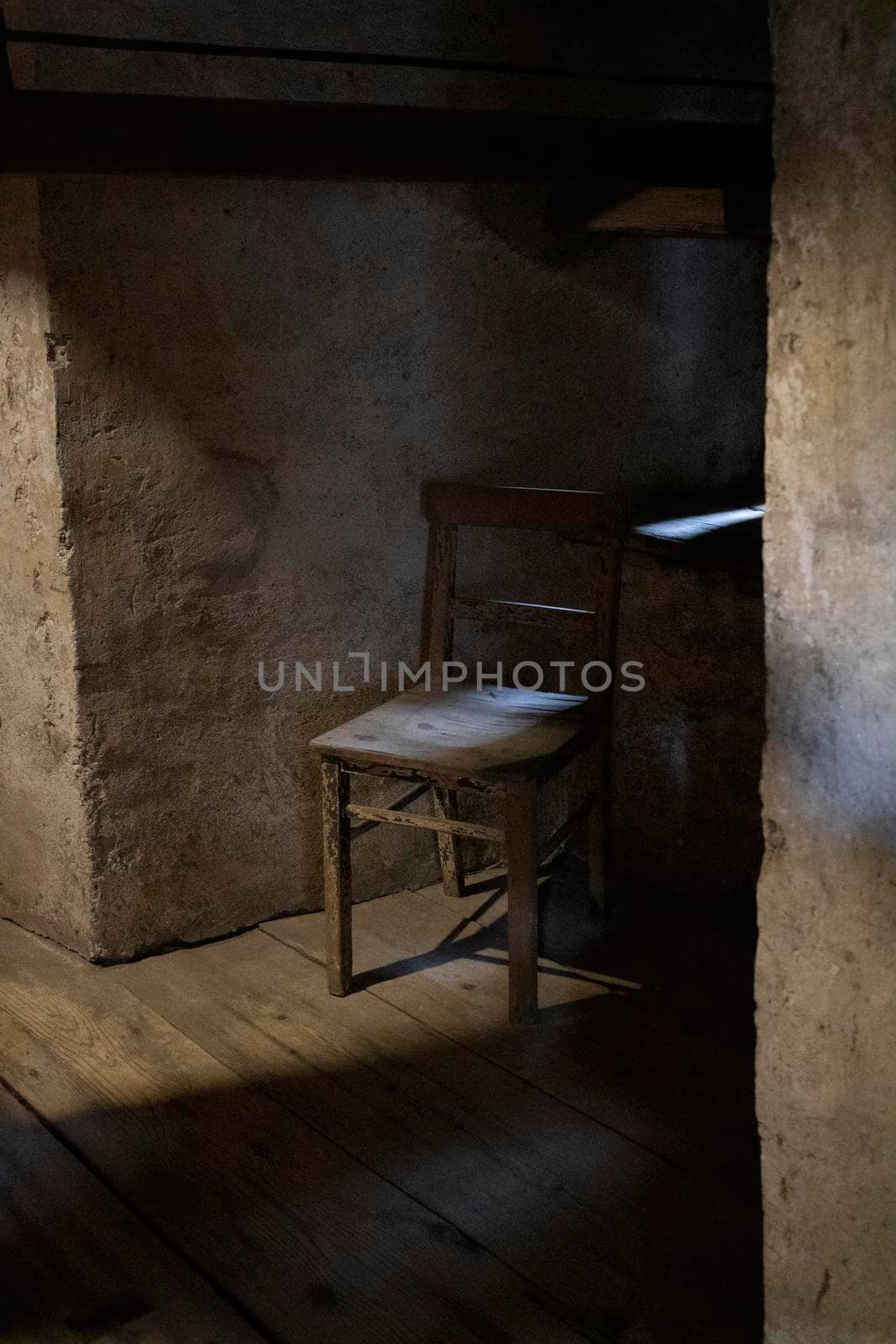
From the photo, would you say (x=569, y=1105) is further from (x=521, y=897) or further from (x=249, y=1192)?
(x=249, y=1192)

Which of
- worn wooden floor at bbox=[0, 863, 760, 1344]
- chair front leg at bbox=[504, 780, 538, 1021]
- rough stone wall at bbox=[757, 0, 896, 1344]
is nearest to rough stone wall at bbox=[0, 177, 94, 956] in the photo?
worn wooden floor at bbox=[0, 863, 760, 1344]

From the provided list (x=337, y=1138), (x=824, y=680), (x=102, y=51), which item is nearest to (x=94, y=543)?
(x=102, y=51)

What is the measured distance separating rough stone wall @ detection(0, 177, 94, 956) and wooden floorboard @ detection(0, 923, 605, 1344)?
279mm

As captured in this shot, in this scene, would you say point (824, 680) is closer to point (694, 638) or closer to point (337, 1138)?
point (337, 1138)

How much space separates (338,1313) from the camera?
173 centimetres

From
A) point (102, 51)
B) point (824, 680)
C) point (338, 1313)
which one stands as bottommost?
point (338, 1313)

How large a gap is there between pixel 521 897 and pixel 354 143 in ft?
4.37

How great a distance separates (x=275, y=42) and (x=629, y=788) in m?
1.80

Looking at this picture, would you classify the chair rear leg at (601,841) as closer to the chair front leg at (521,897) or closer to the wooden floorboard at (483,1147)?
the chair front leg at (521,897)

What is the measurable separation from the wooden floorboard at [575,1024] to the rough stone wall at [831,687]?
1.90ft

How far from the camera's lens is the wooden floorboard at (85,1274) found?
1.69 meters

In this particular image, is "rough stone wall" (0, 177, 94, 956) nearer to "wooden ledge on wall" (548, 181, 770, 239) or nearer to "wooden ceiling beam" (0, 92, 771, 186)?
"wooden ceiling beam" (0, 92, 771, 186)

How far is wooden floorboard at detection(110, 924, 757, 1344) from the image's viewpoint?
69.4 inches

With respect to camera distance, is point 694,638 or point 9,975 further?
point 694,638
